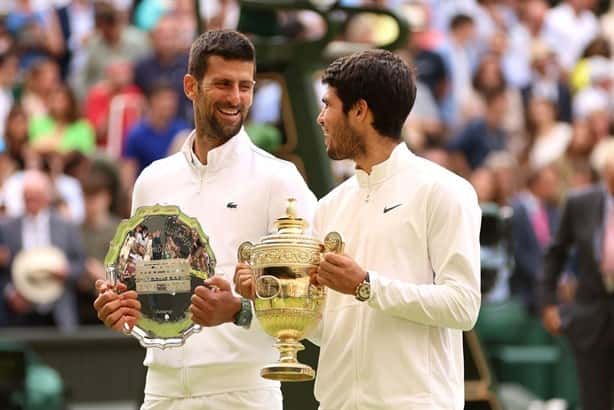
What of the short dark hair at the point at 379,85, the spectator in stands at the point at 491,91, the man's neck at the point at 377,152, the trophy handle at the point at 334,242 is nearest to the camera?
the trophy handle at the point at 334,242

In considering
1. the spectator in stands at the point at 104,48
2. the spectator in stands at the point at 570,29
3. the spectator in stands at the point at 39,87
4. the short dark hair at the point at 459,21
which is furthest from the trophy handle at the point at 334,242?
the spectator in stands at the point at 570,29

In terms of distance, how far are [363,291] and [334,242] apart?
0.21 metres

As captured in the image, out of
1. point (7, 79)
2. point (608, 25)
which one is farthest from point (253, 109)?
point (608, 25)

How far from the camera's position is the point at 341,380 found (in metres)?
6.08

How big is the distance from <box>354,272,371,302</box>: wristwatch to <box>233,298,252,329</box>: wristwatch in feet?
1.80

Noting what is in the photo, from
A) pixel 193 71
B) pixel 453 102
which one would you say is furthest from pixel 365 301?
pixel 453 102

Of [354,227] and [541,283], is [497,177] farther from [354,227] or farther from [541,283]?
[354,227]

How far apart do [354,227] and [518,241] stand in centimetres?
928

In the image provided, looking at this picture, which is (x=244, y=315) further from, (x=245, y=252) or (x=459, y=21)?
(x=459, y=21)

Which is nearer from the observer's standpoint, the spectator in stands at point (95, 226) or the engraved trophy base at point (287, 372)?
the engraved trophy base at point (287, 372)

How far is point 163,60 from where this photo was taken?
16938 millimetres

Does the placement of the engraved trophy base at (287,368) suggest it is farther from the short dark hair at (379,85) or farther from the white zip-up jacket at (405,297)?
the short dark hair at (379,85)

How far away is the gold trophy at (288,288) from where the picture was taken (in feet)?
19.6

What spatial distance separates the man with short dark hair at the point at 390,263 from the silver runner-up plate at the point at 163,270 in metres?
0.49
